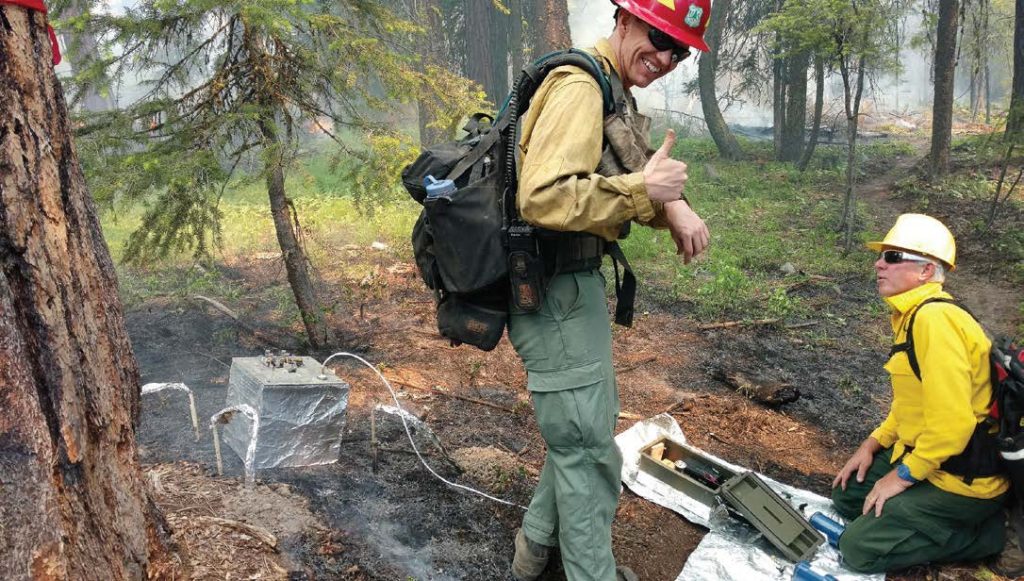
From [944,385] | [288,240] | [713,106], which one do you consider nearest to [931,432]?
[944,385]

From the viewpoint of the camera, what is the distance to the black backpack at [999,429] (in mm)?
3043

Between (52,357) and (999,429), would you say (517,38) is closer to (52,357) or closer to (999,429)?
(999,429)

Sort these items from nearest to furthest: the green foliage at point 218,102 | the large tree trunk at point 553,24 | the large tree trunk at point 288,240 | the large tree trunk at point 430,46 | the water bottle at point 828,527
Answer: the water bottle at point 828,527 → the green foliage at point 218,102 → the large tree trunk at point 288,240 → the large tree trunk at point 553,24 → the large tree trunk at point 430,46

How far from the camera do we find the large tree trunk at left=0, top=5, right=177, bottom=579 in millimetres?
1540

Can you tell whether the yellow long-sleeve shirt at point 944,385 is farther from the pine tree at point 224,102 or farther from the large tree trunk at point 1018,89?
the large tree trunk at point 1018,89

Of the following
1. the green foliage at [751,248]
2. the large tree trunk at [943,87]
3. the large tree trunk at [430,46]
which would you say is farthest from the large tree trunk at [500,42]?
the large tree trunk at [943,87]

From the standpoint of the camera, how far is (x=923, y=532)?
3.23 m

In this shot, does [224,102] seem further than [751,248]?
No

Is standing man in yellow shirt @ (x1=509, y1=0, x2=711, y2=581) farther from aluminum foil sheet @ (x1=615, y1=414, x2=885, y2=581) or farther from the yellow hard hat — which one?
the yellow hard hat

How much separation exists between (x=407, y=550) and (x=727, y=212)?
1032 centimetres

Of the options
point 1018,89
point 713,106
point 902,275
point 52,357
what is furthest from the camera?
point 713,106

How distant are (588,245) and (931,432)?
1920 mm

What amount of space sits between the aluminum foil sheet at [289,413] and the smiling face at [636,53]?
2116mm

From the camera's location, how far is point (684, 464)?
396 cm
